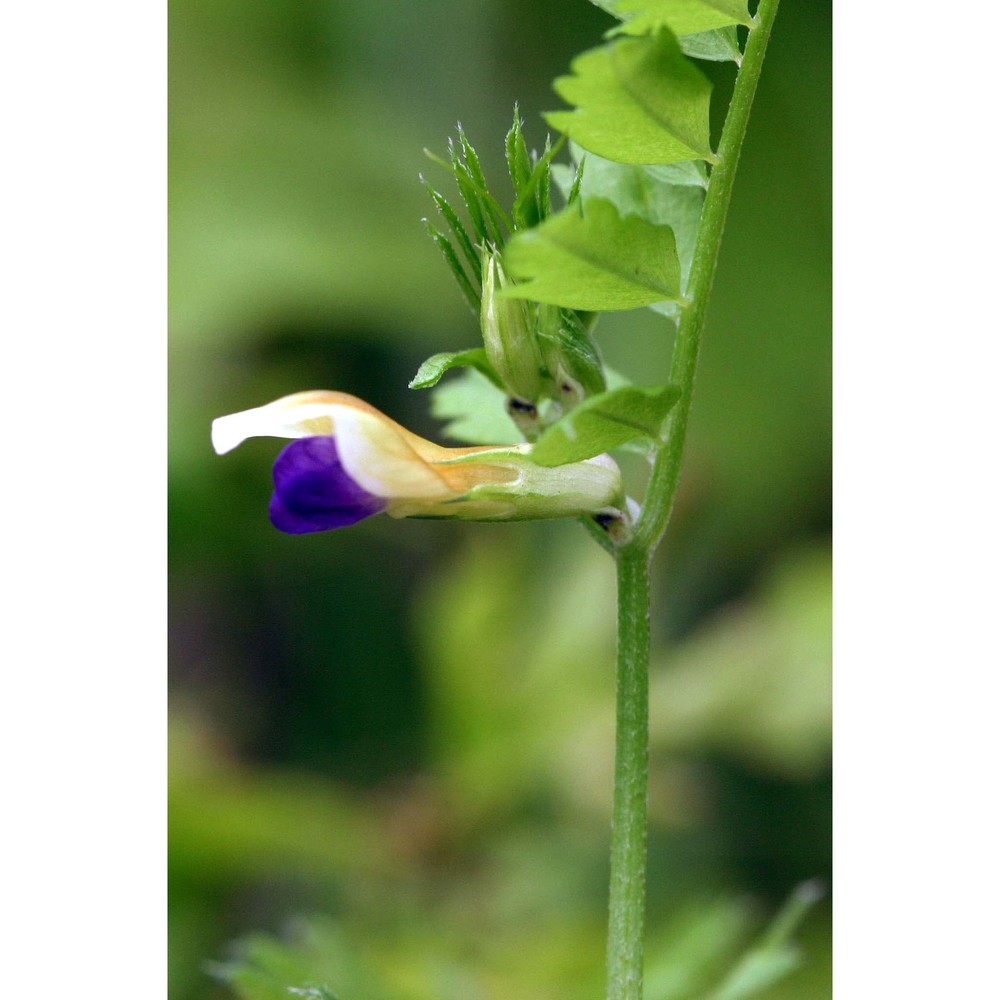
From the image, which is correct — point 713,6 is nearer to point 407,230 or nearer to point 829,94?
point 829,94

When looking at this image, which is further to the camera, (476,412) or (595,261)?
(476,412)

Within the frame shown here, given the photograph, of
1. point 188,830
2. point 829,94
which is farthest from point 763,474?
point 188,830

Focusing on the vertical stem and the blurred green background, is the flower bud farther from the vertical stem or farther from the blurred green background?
the blurred green background

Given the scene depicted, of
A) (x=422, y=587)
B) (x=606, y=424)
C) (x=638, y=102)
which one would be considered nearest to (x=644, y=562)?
(x=606, y=424)

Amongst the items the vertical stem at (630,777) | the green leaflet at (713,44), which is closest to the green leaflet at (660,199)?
the green leaflet at (713,44)

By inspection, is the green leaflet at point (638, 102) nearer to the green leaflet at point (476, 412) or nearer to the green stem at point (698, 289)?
the green stem at point (698, 289)

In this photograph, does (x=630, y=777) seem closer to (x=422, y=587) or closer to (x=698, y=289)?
(x=698, y=289)
